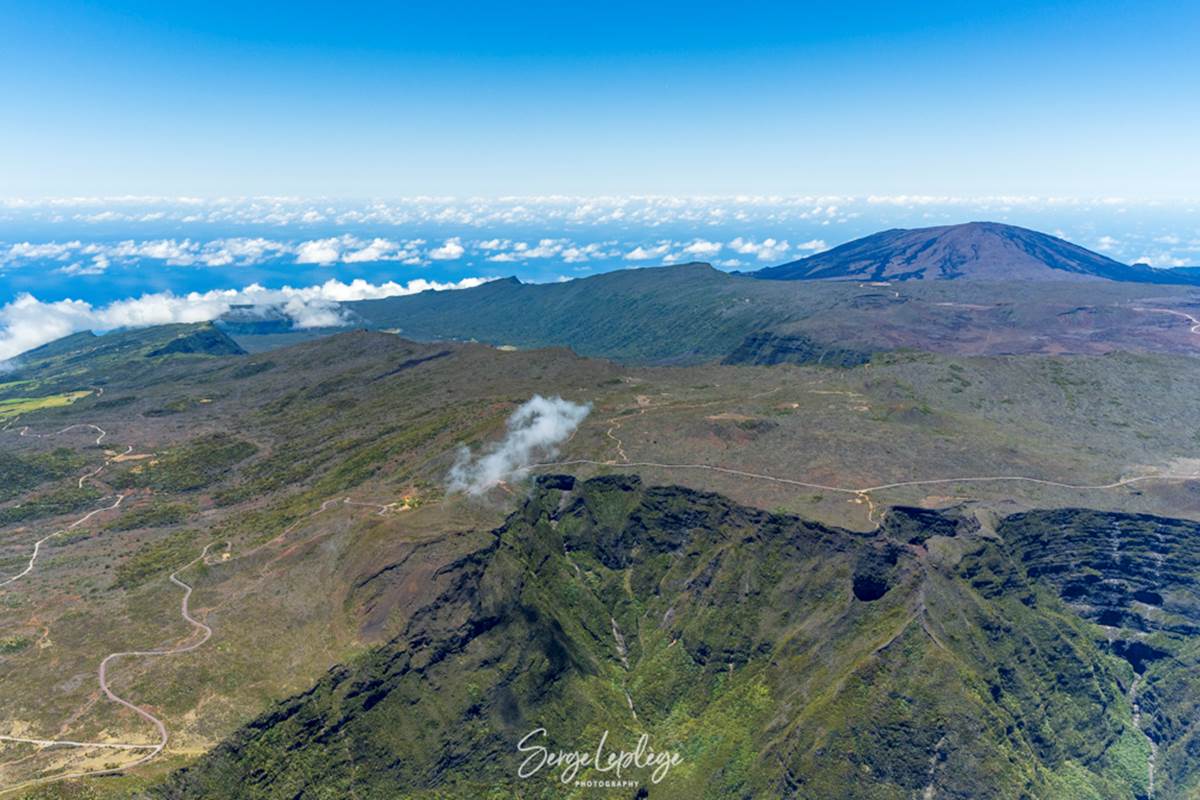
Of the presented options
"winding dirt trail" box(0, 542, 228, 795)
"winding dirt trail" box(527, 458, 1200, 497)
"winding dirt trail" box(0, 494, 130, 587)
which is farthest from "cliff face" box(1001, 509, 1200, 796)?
"winding dirt trail" box(0, 494, 130, 587)

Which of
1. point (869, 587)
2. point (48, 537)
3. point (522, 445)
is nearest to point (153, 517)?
point (48, 537)

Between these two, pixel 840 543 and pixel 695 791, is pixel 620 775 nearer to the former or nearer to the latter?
pixel 695 791

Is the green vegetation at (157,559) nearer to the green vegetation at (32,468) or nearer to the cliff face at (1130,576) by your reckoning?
the green vegetation at (32,468)

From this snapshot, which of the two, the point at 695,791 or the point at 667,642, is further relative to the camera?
the point at 667,642

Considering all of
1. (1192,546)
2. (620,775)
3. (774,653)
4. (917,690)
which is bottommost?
(620,775)

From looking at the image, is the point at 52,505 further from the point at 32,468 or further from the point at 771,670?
the point at 771,670

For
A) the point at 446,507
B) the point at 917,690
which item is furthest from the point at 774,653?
the point at 446,507

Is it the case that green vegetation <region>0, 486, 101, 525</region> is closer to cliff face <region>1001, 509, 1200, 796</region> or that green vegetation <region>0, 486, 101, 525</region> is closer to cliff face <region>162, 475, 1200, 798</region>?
cliff face <region>162, 475, 1200, 798</region>
